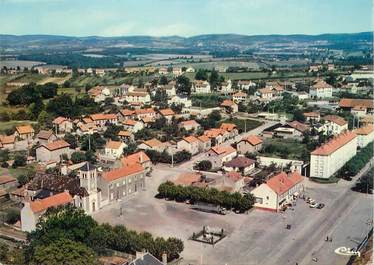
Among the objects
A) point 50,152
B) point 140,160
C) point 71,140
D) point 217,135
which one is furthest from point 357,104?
point 50,152

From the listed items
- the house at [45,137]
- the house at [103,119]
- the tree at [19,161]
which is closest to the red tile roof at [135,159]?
the tree at [19,161]

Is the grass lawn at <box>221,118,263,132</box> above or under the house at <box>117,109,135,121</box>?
under

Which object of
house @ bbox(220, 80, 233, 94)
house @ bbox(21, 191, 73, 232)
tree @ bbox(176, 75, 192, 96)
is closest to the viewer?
house @ bbox(21, 191, 73, 232)

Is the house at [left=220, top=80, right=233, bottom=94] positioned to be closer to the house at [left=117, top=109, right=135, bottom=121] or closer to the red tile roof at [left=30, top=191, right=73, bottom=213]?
the house at [left=117, top=109, right=135, bottom=121]

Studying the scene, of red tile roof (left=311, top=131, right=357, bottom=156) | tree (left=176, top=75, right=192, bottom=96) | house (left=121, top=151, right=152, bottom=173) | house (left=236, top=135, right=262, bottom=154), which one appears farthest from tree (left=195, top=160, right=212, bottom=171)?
tree (left=176, top=75, right=192, bottom=96)

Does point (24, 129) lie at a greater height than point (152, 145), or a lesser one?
greater

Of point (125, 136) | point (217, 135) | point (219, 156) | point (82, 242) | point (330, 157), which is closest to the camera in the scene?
point (82, 242)

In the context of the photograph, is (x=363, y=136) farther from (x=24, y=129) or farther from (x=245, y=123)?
(x=24, y=129)

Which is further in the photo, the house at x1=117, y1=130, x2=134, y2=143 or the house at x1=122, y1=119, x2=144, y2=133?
the house at x1=122, y1=119, x2=144, y2=133
